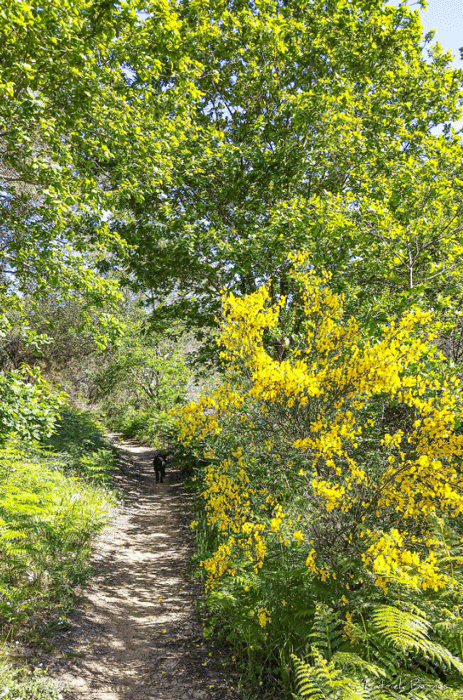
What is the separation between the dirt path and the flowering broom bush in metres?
0.63

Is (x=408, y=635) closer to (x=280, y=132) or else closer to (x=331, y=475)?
(x=331, y=475)

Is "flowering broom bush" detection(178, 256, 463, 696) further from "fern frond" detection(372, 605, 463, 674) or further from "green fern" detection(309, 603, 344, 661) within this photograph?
"fern frond" detection(372, 605, 463, 674)

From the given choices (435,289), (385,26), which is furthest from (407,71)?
(435,289)

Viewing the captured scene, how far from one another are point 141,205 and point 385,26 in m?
5.64

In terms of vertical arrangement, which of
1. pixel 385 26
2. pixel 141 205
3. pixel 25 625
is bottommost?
pixel 25 625

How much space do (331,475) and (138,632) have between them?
3238 millimetres

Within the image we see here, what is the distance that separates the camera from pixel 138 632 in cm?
451

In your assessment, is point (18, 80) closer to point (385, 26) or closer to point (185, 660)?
point (385, 26)

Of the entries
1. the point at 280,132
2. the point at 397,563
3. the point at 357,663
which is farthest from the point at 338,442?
the point at 280,132

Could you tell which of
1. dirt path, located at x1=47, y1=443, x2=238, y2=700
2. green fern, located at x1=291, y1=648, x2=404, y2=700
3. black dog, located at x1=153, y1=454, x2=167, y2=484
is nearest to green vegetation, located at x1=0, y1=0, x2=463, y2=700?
green fern, located at x1=291, y1=648, x2=404, y2=700

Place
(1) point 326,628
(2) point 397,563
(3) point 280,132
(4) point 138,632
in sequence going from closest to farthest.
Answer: (2) point 397,563, (1) point 326,628, (4) point 138,632, (3) point 280,132

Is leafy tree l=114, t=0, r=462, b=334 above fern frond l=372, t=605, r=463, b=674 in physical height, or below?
above

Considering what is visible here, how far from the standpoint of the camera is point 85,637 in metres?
4.15

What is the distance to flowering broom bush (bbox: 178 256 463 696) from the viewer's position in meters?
2.79
